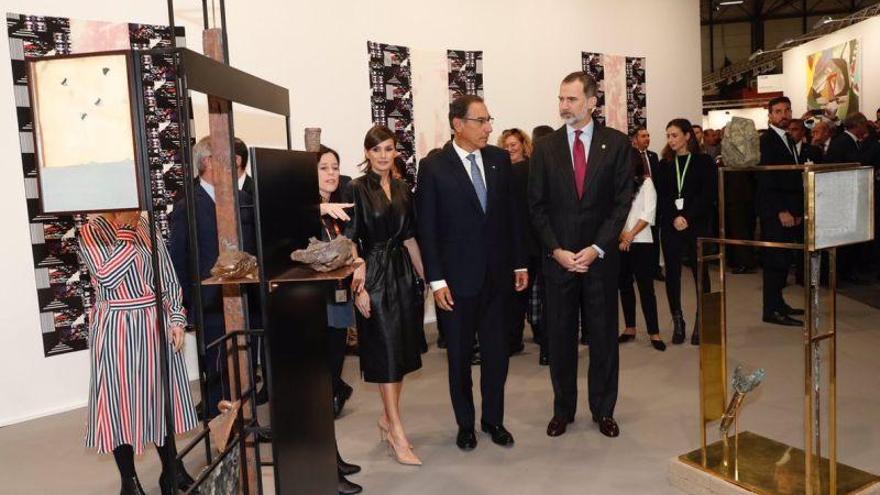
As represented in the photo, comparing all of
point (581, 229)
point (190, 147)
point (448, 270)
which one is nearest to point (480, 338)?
point (448, 270)

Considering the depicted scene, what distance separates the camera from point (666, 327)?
614cm

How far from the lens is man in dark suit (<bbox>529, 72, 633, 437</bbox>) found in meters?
3.65

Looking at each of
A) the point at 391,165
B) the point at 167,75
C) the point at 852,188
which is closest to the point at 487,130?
the point at 391,165

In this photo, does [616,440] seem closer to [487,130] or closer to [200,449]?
[487,130]

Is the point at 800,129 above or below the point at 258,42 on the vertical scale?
below

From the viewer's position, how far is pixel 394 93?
6.51 m

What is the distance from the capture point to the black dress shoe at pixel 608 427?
3756 mm

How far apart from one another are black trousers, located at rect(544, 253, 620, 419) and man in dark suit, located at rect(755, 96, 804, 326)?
2.54 m

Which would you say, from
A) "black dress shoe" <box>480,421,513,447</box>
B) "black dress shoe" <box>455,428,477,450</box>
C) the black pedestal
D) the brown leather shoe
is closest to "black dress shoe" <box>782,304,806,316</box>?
the brown leather shoe

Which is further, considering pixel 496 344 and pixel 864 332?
pixel 864 332

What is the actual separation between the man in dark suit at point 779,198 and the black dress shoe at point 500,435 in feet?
10.1

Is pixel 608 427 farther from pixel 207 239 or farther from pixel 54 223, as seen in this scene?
pixel 54 223

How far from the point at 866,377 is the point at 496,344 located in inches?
96.5

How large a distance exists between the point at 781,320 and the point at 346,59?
13.3 ft
